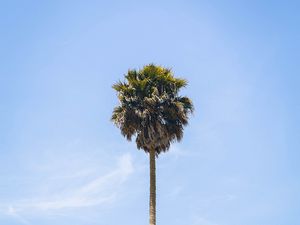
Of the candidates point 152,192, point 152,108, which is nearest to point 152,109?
point 152,108

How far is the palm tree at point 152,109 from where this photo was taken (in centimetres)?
4466

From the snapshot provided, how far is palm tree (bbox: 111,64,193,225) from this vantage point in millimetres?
44656

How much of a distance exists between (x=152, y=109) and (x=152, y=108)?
0.10 metres

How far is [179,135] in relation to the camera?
4541cm

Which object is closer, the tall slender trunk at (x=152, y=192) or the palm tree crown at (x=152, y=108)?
the tall slender trunk at (x=152, y=192)

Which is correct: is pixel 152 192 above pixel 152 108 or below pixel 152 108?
below

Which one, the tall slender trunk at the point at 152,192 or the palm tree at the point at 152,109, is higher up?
the palm tree at the point at 152,109

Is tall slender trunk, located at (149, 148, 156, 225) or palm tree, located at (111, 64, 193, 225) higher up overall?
palm tree, located at (111, 64, 193, 225)

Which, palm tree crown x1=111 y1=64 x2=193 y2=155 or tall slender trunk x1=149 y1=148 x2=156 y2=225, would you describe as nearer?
tall slender trunk x1=149 y1=148 x2=156 y2=225

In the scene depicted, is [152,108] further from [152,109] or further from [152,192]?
[152,192]

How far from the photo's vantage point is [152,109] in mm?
45250

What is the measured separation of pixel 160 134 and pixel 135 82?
15.3 ft

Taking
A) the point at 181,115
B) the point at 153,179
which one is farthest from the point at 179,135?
the point at 153,179

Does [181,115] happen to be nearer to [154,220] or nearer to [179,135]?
[179,135]
